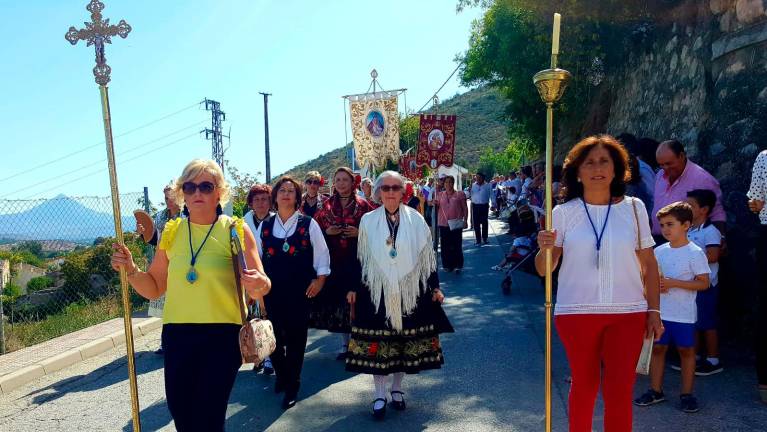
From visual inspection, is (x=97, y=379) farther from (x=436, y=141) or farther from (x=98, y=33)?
(x=436, y=141)

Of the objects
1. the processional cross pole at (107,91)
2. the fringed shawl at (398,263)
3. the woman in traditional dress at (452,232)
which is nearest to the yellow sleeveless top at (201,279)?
the processional cross pole at (107,91)

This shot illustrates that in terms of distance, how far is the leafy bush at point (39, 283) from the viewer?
53.4 ft

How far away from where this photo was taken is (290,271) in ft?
17.1

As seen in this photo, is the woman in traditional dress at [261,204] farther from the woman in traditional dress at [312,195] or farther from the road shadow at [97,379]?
the woman in traditional dress at [312,195]

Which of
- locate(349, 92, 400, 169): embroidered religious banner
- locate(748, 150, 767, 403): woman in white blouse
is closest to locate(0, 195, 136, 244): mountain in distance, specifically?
locate(349, 92, 400, 169): embroidered religious banner

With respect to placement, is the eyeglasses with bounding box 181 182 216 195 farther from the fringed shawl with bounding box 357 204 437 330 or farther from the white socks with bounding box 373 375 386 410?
the white socks with bounding box 373 375 386 410

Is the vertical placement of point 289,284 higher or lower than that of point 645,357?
higher

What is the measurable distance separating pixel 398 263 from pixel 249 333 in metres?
1.77

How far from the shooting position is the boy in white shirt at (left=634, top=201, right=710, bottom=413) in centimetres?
450

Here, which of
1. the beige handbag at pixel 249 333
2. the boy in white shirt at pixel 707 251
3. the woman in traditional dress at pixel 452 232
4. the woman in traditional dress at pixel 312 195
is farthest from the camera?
the woman in traditional dress at pixel 452 232

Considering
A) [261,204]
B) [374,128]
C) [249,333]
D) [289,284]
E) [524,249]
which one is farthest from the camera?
[374,128]

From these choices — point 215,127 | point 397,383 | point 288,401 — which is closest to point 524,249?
point 397,383

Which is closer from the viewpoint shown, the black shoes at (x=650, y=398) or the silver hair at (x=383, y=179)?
the black shoes at (x=650, y=398)

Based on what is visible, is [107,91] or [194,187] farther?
[107,91]
